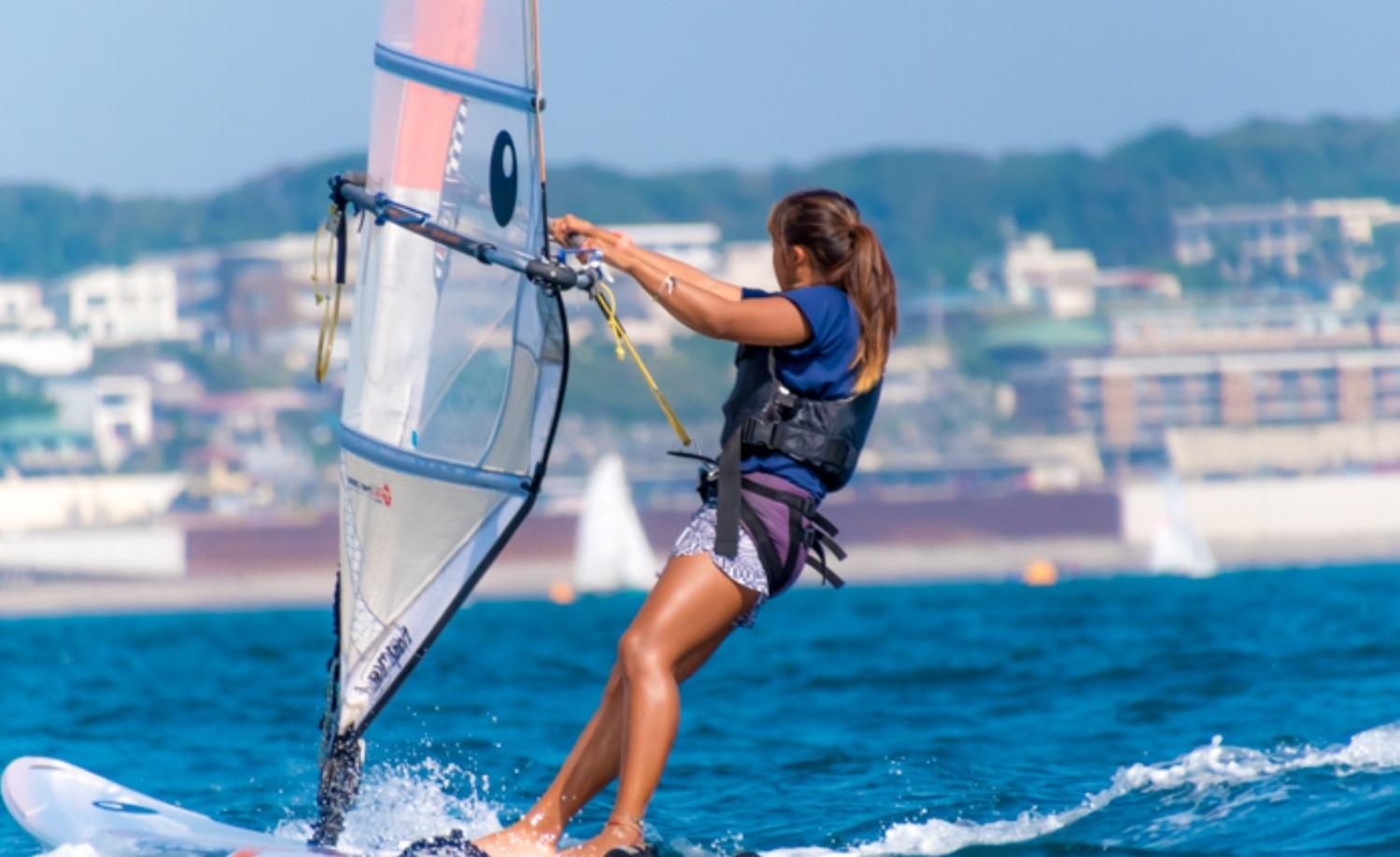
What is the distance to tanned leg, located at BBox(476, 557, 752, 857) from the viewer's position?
520 centimetres

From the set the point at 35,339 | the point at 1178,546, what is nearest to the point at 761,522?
the point at 1178,546

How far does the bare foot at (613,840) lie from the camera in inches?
197

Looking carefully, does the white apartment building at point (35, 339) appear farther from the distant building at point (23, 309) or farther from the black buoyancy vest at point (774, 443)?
the black buoyancy vest at point (774, 443)

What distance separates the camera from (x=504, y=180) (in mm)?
5441

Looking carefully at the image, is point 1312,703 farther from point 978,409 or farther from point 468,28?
point 978,409

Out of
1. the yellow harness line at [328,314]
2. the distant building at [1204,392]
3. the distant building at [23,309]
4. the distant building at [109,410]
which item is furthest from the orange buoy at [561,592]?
the yellow harness line at [328,314]

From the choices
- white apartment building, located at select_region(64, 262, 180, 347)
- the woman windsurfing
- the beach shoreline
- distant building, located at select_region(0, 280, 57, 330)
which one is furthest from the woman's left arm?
distant building, located at select_region(0, 280, 57, 330)

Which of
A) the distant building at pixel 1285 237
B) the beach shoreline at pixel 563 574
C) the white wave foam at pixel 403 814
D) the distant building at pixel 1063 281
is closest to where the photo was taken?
the white wave foam at pixel 403 814

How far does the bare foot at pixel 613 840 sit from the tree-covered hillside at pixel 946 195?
13274cm

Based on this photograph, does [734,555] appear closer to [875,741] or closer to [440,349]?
[440,349]

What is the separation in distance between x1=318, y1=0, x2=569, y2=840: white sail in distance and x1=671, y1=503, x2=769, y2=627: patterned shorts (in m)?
0.50

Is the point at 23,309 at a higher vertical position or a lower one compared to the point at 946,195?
lower

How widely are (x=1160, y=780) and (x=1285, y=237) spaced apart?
136557 mm

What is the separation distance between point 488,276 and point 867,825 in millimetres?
1930
